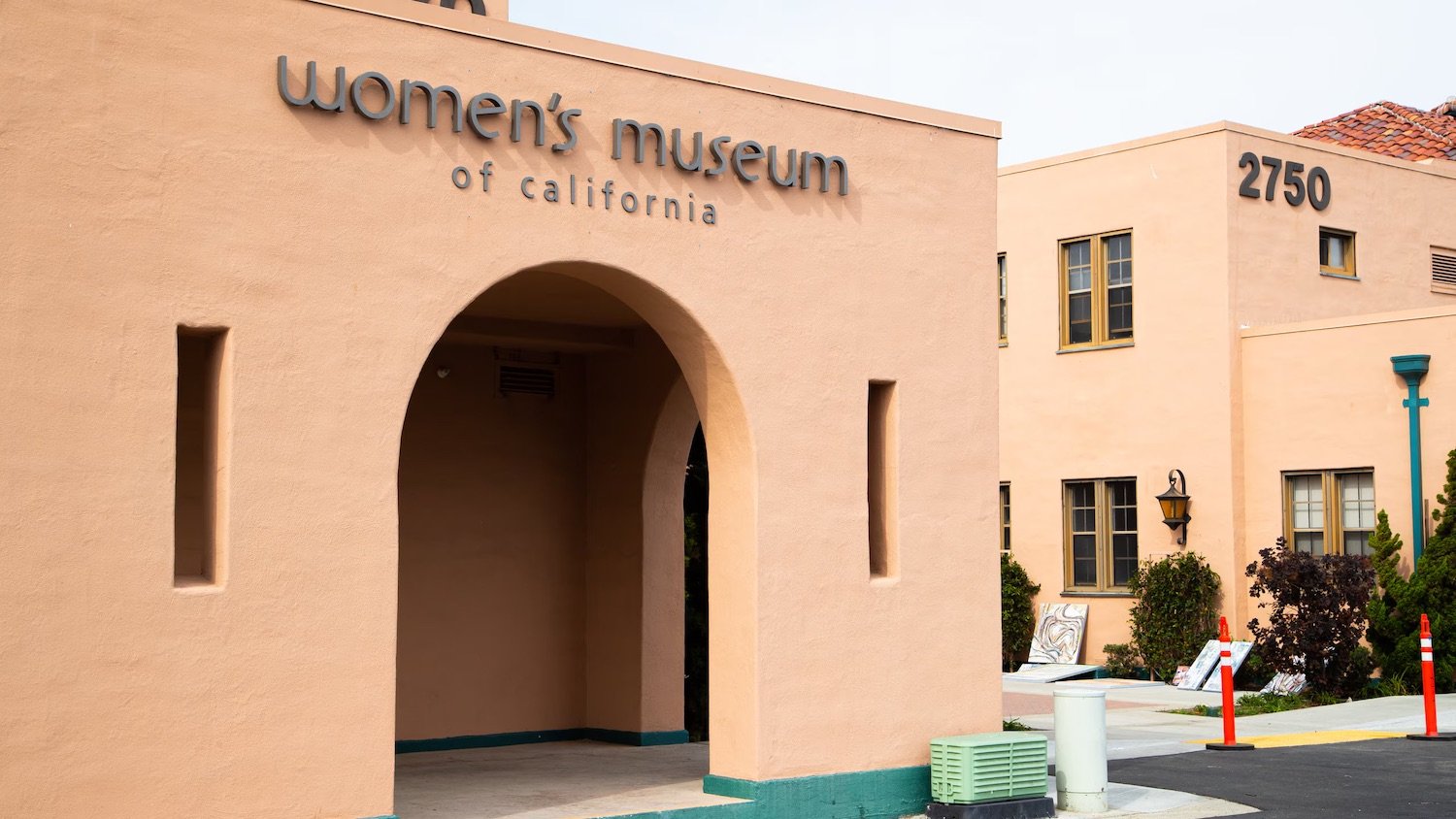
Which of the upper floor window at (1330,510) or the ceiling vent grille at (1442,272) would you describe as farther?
the ceiling vent grille at (1442,272)

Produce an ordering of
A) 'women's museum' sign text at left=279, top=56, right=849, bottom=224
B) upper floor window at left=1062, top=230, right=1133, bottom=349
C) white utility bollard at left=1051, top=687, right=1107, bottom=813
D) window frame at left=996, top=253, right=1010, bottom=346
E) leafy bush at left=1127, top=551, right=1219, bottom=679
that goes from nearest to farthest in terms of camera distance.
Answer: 1. 'women's museum' sign text at left=279, top=56, right=849, bottom=224
2. white utility bollard at left=1051, top=687, right=1107, bottom=813
3. leafy bush at left=1127, top=551, right=1219, bottom=679
4. upper floor window at left=1062, top=230, right=1133, bottom=349
5. window frame at left=996, top=253, right=1010, bottom=346

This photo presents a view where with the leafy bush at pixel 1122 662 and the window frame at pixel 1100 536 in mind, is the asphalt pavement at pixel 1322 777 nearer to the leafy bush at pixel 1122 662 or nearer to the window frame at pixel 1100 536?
the leafy bush at pixel 1122 662

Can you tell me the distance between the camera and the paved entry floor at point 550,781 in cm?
1077

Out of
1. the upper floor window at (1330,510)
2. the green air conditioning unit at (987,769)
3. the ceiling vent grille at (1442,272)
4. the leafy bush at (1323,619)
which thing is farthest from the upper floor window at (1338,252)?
the green air conditioning unit at (987,769)

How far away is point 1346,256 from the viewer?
993 inches

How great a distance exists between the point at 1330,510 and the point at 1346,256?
4.66 metres

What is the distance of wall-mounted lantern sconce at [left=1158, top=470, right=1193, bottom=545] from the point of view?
23.8m

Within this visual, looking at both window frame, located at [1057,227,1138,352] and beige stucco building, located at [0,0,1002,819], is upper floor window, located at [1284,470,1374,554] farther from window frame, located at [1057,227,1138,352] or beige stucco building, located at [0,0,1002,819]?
beige stucco building, located at [0,0,1002,819]

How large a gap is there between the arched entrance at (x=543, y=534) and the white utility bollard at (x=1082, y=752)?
2.97 meters

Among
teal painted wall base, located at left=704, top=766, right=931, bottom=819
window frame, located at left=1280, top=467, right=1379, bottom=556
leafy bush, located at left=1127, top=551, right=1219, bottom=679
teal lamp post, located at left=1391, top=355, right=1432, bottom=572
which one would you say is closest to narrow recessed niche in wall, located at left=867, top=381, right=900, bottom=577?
teal painted wall base, located at left=704, top=766, right=931, bottom=819

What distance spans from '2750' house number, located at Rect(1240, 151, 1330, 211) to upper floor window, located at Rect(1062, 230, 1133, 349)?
6.33 feet

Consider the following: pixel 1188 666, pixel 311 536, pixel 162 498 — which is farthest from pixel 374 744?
pixel 1188 666

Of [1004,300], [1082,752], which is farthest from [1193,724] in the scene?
[1004,300]

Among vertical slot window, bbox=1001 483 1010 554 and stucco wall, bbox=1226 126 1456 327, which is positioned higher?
stucco wall, bbox=1226 126 1456 327
